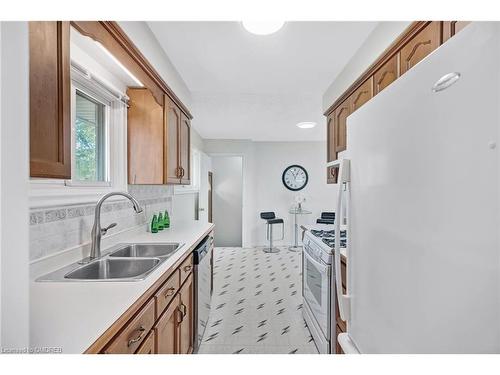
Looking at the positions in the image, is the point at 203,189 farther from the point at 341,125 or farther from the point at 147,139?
the point at 341,125

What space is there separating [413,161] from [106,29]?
1.50m

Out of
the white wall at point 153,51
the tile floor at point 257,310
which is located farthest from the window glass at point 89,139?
the tile floor at point 257,310

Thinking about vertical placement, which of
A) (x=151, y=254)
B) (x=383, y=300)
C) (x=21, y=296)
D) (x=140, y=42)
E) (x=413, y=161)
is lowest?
(x=151, y=254)

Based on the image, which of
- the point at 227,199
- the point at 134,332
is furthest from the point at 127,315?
the point at 227,199

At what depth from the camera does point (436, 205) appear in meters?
0.56

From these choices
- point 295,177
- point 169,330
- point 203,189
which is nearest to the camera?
point 169,330

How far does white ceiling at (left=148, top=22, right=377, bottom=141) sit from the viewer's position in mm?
1753

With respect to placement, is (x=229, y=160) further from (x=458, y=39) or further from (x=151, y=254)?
(x=458, y=39)

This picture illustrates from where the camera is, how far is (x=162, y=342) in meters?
1.27

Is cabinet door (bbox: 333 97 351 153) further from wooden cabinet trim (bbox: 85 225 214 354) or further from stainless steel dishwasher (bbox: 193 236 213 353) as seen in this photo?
wooden cabinet trim (bbox: 85 225 214 354)

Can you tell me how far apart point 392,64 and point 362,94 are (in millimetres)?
415

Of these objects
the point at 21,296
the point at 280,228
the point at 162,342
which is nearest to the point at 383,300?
the point at 21,296

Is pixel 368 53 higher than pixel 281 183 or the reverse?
higher

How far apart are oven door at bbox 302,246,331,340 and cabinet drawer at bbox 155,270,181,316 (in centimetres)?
98
